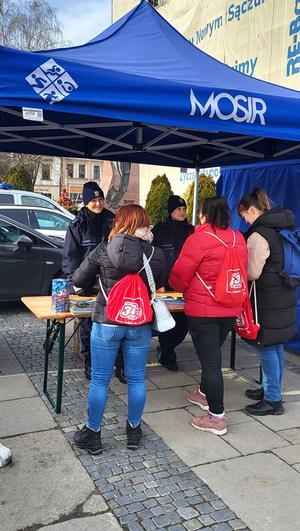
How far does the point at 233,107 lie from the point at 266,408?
2.36 meters

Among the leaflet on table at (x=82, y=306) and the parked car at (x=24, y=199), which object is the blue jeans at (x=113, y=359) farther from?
the parked car at (x=24, y=199)

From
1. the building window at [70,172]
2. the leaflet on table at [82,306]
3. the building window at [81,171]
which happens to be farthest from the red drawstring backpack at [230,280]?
the building window at [81,171]

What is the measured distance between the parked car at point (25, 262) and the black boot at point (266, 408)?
417 centimetres

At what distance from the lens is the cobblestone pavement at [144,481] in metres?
2.51

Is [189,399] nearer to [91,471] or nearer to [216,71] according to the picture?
[91,471]

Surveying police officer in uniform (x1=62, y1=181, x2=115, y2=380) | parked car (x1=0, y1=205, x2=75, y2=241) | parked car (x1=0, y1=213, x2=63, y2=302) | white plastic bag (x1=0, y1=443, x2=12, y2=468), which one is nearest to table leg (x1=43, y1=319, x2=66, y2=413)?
police officer in uniform (x1=62, y1=181, x2=115, y2=380)

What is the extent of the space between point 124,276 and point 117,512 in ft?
4.29

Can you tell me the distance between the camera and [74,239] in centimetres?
428

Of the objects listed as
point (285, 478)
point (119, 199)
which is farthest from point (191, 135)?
point (119, 199)

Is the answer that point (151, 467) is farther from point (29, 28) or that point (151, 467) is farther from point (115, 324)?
point (29, 28)

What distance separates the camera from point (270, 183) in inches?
231

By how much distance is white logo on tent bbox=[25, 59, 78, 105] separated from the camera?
8.93ft

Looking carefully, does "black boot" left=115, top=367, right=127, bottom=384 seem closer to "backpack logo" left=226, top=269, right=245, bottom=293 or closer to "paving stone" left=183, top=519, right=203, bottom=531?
"backpack logo" left=226, top=269, right=245, bottom=293

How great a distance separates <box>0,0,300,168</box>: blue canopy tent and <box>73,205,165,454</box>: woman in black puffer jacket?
0.70 metres
